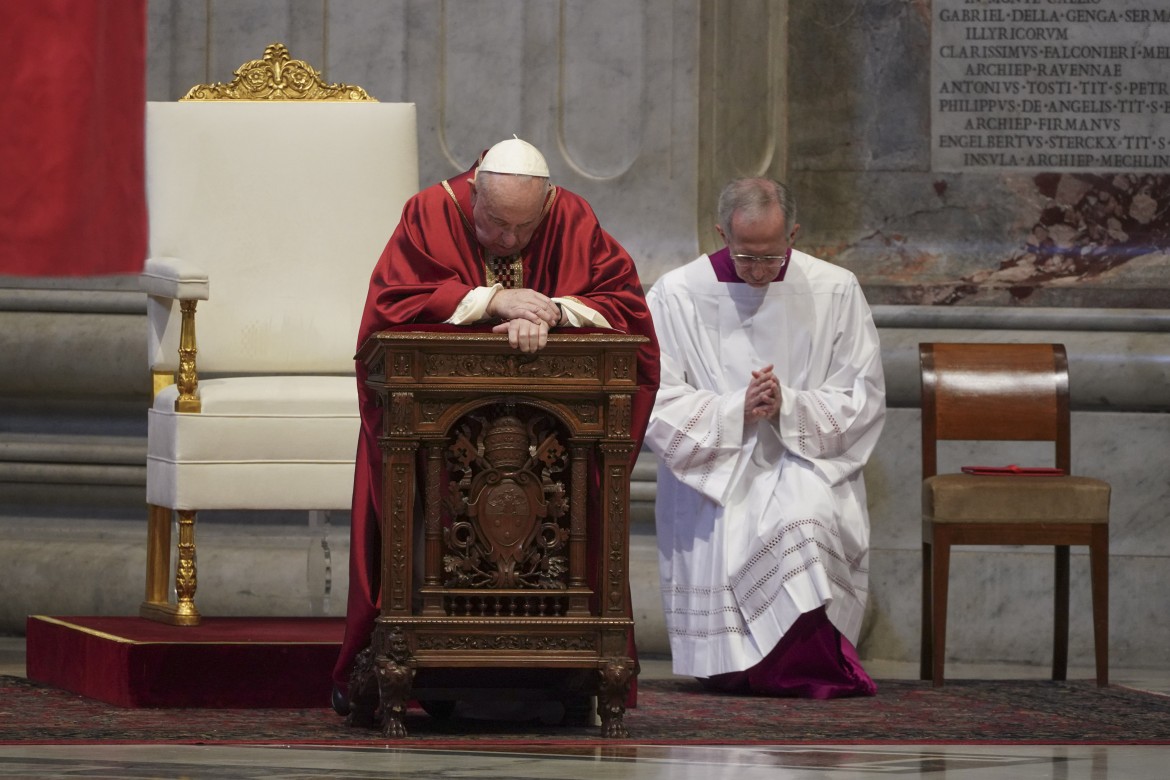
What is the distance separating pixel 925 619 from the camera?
6.11 metres

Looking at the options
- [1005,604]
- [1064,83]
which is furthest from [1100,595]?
[1064,83]

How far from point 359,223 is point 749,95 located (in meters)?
1.75

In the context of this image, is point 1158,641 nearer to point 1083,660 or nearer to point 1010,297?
point 1083,660

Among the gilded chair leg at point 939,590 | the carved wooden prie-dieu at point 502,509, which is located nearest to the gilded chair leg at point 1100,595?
the gilded chair leg at point 939,590

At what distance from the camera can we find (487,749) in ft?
13.9

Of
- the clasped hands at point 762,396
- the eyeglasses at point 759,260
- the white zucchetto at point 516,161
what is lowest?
the clasped hands at point 762,396

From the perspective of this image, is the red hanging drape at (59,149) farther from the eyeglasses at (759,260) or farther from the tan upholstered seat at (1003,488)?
the tan upholstered seat at (1003,488)

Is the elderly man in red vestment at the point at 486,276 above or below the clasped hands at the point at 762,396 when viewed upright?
above

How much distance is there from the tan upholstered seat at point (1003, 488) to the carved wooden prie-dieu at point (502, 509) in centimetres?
157

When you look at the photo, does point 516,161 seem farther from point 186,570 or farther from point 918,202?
point 918,202

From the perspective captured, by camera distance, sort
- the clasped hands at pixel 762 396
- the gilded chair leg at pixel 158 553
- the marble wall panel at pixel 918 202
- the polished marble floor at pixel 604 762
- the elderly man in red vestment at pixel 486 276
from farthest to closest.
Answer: the marble wall panel at pixel 918 202 → the clasped hands at pixel 762 396 → the gilded chair leg at pixel 158 553 → the elderly man in red vestment at pixel 486 276 → the polished marble floor at pixel 604 762

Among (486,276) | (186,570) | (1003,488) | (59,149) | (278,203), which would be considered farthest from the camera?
(59,149)

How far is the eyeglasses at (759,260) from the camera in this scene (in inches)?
229

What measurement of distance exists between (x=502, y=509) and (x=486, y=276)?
65 centimetres
